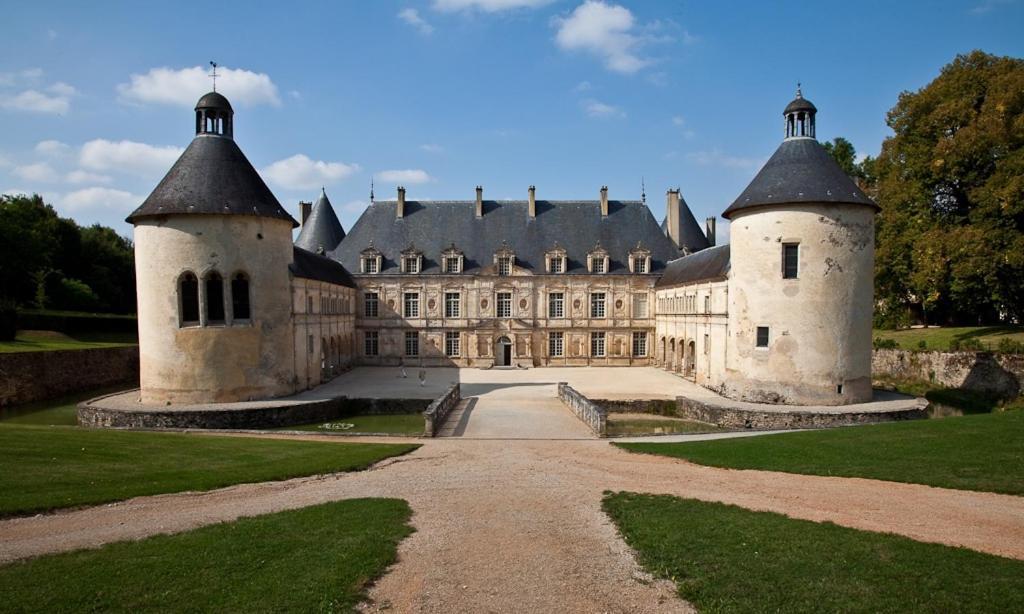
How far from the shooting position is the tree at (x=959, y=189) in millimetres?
23453

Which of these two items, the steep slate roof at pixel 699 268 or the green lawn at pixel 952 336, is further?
the steep slate roof at pixel 699 268

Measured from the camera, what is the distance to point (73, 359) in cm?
2675

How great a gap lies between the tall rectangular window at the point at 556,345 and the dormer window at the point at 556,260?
376cm

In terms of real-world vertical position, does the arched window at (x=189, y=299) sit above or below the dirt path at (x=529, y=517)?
above

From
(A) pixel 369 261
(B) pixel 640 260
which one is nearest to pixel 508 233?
(B) pixel 640 260

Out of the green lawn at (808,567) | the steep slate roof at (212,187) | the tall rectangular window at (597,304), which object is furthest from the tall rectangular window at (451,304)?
the green lawn at (808,567)

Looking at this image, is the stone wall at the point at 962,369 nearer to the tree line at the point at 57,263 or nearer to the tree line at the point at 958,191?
the tree line at the point at 958,191

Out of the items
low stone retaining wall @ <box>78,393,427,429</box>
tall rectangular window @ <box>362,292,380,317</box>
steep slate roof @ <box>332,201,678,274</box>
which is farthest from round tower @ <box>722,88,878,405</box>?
tall rectangular window @ <box>362,292,380,317</box>

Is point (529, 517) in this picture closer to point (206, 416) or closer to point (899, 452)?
point (899, 452)

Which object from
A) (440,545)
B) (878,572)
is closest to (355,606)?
(440,545)

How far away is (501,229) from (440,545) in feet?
102

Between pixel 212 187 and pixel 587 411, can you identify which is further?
pixel 212 187

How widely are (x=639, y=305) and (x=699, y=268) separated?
854cm

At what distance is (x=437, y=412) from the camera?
17609mm
